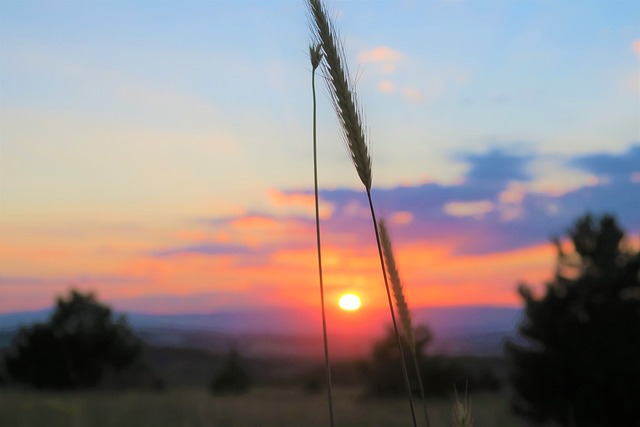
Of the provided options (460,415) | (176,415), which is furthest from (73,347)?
(460,415)

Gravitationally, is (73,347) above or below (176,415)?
above

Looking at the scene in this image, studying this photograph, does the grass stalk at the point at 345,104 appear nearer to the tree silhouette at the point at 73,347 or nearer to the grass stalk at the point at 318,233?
the grass stalk at the point at 318,233

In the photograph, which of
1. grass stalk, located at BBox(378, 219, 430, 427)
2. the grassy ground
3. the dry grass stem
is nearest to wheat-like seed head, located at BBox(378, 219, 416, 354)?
grass stalk, located at BBox(378, 219, 430, 427)

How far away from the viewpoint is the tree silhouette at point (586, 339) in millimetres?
13742

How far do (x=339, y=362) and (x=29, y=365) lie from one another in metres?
10.4

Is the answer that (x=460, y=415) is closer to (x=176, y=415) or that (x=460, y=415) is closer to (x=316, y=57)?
(x=316, y=57)

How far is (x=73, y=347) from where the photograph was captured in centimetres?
2303

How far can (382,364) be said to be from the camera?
58.9ft

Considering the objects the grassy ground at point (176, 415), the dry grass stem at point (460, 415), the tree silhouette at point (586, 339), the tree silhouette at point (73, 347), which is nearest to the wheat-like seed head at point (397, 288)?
the dry grass stem at point (460, 415)

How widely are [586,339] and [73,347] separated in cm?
1602

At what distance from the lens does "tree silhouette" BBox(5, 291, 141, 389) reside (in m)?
22.9

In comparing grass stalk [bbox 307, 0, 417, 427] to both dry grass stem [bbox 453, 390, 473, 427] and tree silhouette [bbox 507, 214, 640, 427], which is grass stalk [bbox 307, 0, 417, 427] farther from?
tree silhouette [bbox 507, 214, 640, 427]

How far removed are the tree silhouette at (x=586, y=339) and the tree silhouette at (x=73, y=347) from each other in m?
13.9

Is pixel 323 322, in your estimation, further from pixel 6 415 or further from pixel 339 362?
pixel 339 362
